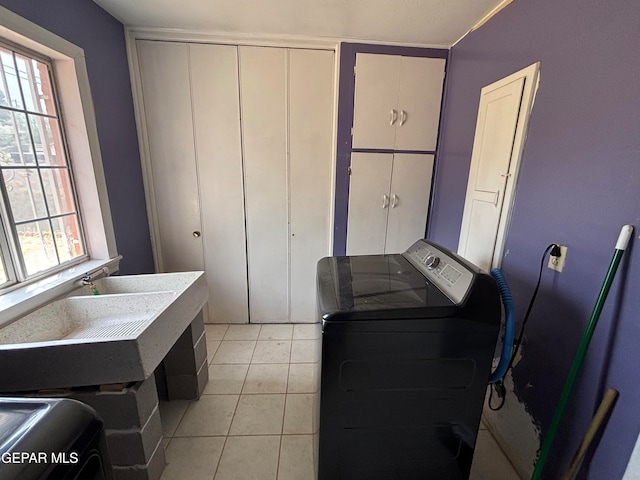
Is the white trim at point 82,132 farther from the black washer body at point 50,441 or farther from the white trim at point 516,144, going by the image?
the white trim at point 516,144

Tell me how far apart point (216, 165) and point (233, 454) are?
2024 mm

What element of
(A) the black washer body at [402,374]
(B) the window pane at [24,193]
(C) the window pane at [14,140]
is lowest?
(A) the black washer body at [402,374]

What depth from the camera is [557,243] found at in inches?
47.7

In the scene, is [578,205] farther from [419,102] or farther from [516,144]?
[419,102]

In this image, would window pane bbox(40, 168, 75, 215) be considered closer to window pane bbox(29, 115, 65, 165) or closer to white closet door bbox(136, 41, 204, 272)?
window pane bbox(29, 115, 65, 165)

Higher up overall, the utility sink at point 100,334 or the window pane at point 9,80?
the window pane at point 9,80

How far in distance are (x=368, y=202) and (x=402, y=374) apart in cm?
161

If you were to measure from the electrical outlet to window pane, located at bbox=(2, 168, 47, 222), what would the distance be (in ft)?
8.40

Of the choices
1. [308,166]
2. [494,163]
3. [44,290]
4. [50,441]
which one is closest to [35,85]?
[44,290]

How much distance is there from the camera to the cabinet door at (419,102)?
2203 millimetres

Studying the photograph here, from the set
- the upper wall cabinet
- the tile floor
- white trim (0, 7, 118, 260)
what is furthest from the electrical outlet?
white trim (0, 7, 118, 260)

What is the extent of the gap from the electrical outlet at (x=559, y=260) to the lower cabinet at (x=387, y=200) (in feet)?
4.29

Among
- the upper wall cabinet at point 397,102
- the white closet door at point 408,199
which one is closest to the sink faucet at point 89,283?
the upper wall cabinet at point 397,102

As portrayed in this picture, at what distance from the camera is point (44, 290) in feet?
4.48
